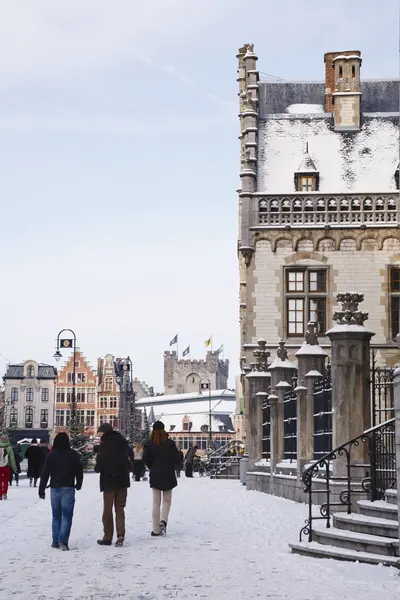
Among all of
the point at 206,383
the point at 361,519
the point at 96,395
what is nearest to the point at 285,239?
the point at 361,519

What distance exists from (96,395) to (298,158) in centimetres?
8326

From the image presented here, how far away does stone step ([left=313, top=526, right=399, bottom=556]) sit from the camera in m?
11.8

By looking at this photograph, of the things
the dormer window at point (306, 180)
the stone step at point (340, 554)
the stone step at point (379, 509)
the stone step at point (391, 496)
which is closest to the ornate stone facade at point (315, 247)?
the dormer window at point (306, 180)

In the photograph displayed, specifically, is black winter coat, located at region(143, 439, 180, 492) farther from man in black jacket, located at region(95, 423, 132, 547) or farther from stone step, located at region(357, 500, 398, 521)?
stone step, located at region(357, 500, 398, 521)

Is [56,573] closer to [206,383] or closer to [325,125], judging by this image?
[325,125]

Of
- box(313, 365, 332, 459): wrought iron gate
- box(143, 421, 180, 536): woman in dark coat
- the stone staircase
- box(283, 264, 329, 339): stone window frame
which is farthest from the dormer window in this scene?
the stone staircase

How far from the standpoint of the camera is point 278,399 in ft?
90.1

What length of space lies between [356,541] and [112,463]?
3.76m

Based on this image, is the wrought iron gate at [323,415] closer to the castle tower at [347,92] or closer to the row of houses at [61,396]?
the castle tower at [347,92]

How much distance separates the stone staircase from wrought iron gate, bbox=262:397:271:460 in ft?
53.8

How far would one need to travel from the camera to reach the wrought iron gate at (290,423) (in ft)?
84.0

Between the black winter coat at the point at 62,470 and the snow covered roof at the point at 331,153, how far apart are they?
25.3m

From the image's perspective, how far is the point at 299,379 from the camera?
2348 cm

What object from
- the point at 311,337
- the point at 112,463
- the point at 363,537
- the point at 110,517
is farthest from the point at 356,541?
the point at 311,337
